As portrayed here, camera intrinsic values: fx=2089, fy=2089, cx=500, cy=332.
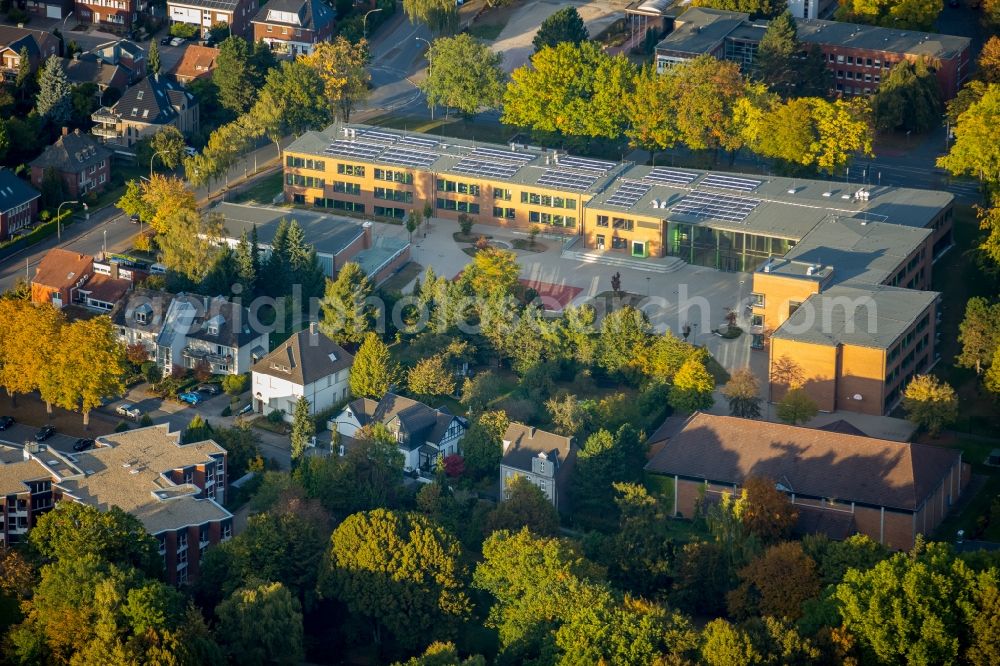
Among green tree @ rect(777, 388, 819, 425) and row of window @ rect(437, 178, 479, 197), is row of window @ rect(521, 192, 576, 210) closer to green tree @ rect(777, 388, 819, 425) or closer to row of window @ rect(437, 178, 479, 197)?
row of window @ rect(437, 178, 479, 197)

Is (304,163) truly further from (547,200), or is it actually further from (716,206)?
(716,206)

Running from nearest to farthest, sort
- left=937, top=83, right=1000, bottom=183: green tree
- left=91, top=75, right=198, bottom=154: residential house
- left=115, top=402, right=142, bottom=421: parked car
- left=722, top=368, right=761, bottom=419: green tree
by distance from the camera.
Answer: left=722, top=368, right=761, bottom=419: green tree
left=115, top=402, right=142, bottom=421: parked car
left=937, top=83, right=1000, bottom=183: green tree
left=91, top=75, right=198, bottom=154: residential house

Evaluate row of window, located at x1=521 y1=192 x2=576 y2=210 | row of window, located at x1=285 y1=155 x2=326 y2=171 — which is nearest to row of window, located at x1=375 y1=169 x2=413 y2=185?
row of window, located at x1=285 y1=155 x2=326 y2=171

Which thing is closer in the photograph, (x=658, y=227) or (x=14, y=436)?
(x=14, y=436)

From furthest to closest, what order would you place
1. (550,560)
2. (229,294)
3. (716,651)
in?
(229,294) → (550,560) → (716,651)

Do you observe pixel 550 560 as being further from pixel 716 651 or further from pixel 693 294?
pixel 693 294

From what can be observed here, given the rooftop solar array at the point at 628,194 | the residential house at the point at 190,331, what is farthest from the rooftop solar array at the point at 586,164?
the residential house at the point at 190,331

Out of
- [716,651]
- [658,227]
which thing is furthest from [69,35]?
[716,651]
